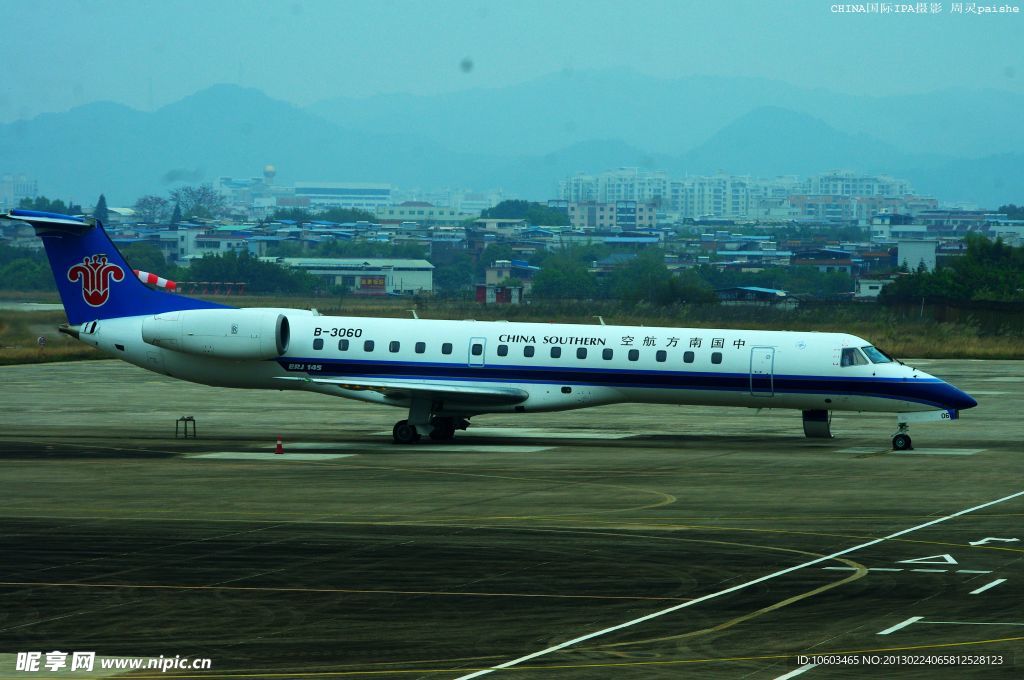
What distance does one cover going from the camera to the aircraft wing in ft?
119

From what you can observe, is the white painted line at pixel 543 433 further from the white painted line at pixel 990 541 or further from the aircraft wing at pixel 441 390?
the white painted line at pixel 990 541

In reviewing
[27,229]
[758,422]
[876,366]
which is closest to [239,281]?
[27,229]

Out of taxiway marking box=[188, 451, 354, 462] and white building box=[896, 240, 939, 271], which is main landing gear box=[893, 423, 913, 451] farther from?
white building box=[896, 240, 939, 271]

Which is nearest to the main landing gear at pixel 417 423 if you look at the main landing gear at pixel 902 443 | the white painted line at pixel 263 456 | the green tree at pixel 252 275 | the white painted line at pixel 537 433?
the white painted line at pixel 537 433

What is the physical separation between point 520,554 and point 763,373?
16.1 m

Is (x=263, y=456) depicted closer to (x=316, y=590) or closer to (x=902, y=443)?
(x=902, y=443)

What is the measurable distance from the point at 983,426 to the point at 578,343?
12714 mm

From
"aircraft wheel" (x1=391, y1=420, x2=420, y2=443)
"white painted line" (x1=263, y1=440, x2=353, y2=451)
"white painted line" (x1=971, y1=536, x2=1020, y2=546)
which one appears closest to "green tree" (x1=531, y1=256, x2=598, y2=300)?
"white painted line" (x1=263, y1=440, x2=353, y2=451)

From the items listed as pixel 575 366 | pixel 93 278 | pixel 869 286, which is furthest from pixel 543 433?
pixel 869 286

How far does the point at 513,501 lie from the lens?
2670 cm

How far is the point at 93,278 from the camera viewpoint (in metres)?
39.7

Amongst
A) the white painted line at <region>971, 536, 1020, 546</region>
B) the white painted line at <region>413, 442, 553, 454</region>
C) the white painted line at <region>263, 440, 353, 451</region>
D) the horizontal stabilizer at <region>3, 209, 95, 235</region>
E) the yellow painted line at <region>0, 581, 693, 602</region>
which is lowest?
the white painted line at <region>263, 440, 353, 451</region>

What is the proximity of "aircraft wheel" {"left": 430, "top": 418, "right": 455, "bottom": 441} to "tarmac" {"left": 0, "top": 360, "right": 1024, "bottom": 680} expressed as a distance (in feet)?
1.50

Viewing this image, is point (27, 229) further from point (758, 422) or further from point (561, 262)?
point (758, 422)
